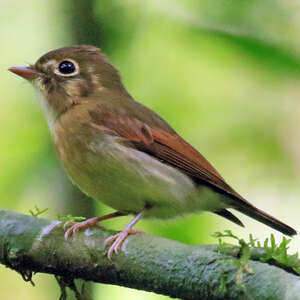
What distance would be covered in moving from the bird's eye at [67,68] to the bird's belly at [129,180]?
2.47 feet

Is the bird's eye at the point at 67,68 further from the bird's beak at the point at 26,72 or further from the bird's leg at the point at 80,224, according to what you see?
the bird's leg at the point at 80,224

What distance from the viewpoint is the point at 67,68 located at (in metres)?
4.83

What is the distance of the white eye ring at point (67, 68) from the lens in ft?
15.6

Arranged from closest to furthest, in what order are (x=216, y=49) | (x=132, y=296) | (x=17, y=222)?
(x=17, y=222) → (x=216, y=49) → (x=132, y=296)

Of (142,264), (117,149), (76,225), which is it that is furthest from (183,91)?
(142,264)

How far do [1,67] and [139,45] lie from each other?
203 cm

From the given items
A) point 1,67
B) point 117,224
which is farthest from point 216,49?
point 1,67

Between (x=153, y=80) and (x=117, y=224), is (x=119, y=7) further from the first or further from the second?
(x=117, y=224)

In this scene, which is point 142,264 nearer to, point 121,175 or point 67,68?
point 121,175

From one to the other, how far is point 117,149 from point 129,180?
0.25 m

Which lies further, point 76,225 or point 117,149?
point 117,149

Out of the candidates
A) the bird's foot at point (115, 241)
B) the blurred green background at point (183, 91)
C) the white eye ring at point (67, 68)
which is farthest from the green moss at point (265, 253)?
the white eye ring at point (67, 68)

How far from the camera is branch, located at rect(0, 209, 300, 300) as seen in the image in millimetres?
2520

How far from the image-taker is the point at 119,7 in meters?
4.34
